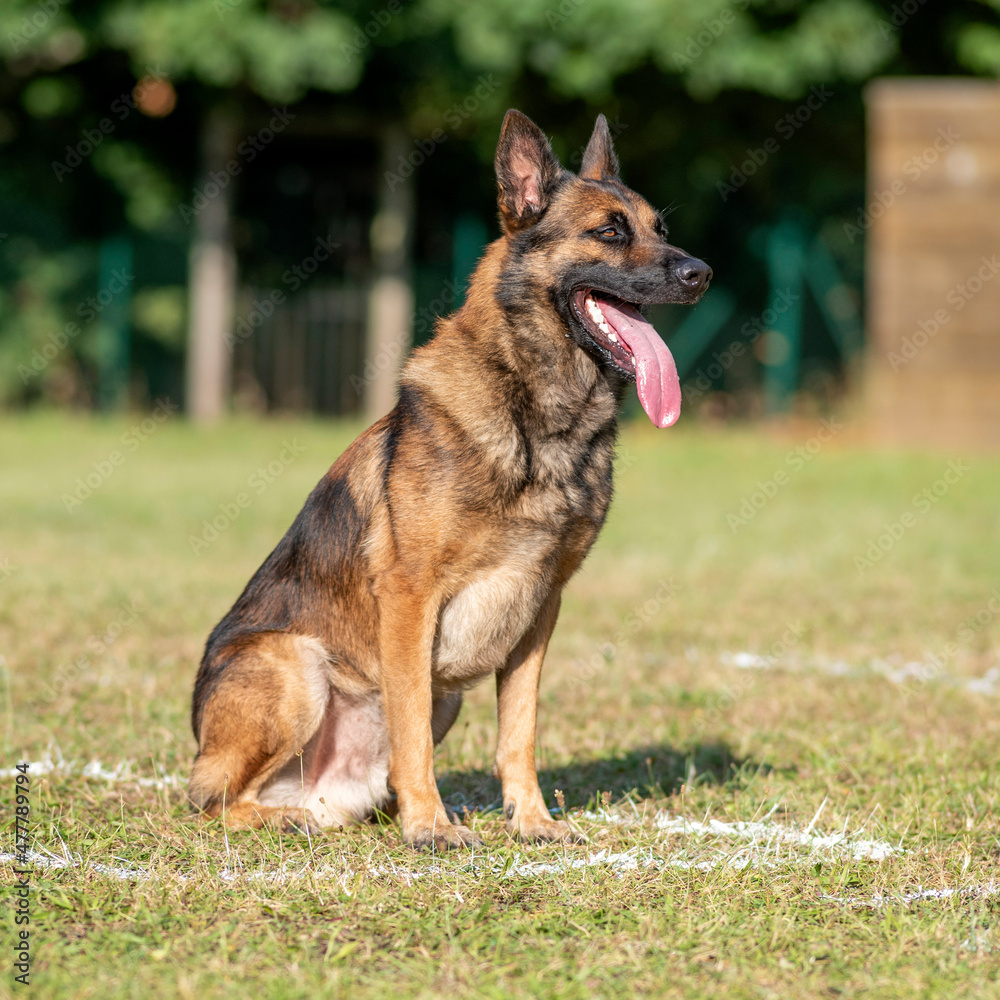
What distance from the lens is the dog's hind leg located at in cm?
365

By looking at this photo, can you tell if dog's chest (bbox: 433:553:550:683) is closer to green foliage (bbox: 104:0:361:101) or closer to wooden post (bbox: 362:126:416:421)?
green foliage (bbox: 104:0:361:101)

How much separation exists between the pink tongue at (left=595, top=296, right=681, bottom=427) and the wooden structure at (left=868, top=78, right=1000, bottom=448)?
11307 millimetres

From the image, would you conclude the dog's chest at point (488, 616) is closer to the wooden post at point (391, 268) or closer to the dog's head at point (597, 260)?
the dog's head at point (597, 260)

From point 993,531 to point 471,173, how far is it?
10199 millimetres

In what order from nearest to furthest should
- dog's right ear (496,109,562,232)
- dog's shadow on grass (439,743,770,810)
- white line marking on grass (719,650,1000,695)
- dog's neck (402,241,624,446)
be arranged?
dog's neck (402,241,624,446) < dog's right ear (496,109,562,232) < dog's shadow on grass (439,743,770,810) < white line marking on grass (719,650,1000,695)


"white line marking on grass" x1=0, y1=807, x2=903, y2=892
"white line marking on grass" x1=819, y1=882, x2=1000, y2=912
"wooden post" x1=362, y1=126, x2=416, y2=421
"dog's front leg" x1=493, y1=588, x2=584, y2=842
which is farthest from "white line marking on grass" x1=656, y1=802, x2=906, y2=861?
"wooden post" x1=362, y1=126, x2=416, y2=421

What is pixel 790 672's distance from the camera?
19.7 feet

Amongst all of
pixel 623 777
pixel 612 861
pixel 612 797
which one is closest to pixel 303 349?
pixel 623 777

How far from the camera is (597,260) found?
3.63 metres

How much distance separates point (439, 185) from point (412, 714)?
15.6 metres

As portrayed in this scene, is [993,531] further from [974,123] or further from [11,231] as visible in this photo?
[11,231]

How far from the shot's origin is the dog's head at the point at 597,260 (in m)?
3.60

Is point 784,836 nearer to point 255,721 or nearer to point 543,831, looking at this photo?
point 543,831

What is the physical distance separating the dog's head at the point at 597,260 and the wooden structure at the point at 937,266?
11.3 metres
